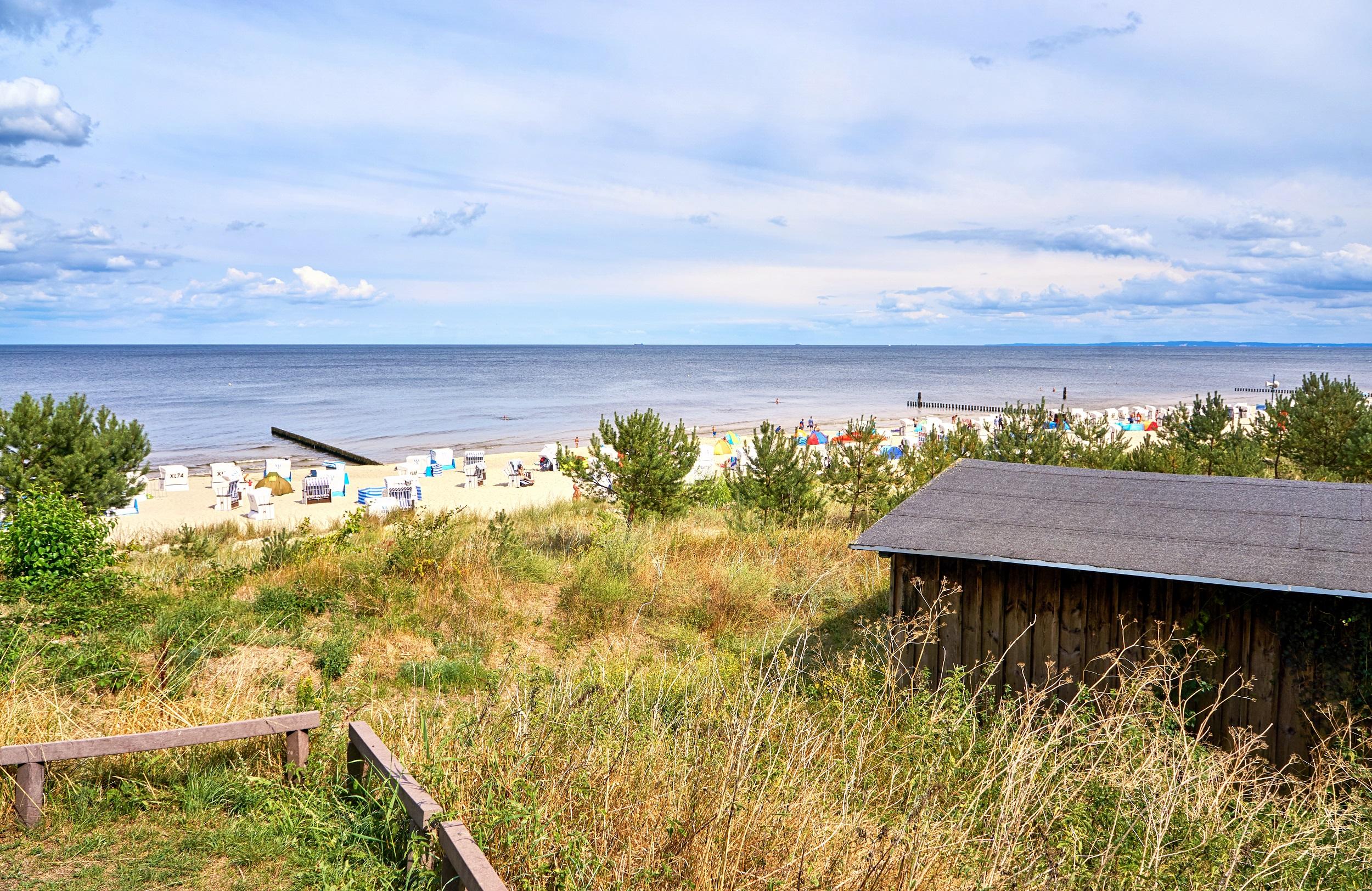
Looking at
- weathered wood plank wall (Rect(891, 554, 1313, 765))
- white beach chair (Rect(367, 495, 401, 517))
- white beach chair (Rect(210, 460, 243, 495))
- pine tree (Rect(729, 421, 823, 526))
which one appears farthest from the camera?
white beach chair (Rect(210, 460, 243, 495))

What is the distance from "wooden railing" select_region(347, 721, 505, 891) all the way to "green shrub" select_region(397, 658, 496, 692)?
2401mm

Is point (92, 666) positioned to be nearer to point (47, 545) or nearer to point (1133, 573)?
point (47, 545)

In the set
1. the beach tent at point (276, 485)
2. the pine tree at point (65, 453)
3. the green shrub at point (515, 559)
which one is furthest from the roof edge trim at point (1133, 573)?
the beach tent at point (276, 485)

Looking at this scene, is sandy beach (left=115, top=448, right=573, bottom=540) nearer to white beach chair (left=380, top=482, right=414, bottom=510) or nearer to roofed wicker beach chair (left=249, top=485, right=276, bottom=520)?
roofed wicker beach chair (left=249, top=485, right=276, bottom=520)

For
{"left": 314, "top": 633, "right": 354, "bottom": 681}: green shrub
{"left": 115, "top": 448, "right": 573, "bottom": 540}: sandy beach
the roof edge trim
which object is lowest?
{"left": 115, "top": 448, "right": 573, "bottom": 540}: sandy beach

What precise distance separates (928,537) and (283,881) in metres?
4.70

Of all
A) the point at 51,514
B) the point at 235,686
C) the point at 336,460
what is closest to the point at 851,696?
the point at 235,686

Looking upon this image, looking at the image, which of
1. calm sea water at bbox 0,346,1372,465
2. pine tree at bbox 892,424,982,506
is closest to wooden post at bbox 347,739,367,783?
pine tree at bbox 892,424,982,506

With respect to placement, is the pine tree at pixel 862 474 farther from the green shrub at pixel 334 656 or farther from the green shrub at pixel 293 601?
the green shrub at pixel 334 656

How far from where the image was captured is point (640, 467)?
1332 centimetres

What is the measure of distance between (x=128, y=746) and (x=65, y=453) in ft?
37.4

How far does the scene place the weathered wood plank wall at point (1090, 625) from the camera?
586 cm

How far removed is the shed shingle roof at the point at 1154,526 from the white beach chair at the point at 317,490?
19486 mm

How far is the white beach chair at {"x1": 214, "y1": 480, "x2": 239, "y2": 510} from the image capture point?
73.6ft
